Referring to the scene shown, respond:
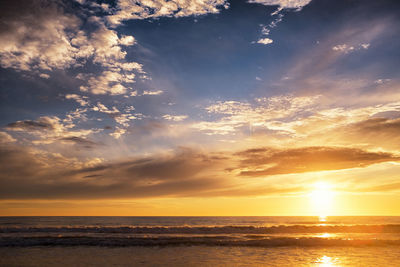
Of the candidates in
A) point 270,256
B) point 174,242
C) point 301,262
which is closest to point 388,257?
point 301,262

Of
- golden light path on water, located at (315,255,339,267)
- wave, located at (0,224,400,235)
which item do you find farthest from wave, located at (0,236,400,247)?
wave, located at (0,224,400,235)

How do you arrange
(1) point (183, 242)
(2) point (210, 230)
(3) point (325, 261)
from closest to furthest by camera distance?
(3) point (325, 261) → (1) point (183, 242) → (2) point (210, 230)

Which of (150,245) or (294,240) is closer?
(150,245)

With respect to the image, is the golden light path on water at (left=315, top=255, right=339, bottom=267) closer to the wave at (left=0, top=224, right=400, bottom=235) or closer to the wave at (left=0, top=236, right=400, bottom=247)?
the wave at (left=0, top=236, right=400, bottom=247)

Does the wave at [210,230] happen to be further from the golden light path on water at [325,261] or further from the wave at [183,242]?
the golden light path on water at [325,261]

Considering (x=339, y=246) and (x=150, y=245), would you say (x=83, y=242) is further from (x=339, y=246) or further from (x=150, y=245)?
(x=339, y=246)

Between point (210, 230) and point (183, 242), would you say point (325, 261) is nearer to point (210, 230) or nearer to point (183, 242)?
point (183, 242)

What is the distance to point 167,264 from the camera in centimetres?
1435

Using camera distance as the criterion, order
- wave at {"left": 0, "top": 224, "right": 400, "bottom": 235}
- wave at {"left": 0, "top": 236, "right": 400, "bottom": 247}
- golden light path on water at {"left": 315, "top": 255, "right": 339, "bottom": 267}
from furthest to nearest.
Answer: wave at {"left": 0, "top": 224, "right": 400, "bottom": 235} < wave at {"left": 0, "top": 236, "right": 400, "bottom": 247} < golden light path on water at {"left": 315, "top": 255, "right": 339, "bottom": 267}

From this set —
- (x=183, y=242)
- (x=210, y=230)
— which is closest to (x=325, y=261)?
(x=183, y=242)

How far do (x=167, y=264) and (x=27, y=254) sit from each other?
9.96 m

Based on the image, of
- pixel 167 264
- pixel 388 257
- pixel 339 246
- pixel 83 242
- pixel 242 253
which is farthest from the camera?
pixel 83 242

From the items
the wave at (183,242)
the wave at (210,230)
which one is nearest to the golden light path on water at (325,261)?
the wave at (183,242)

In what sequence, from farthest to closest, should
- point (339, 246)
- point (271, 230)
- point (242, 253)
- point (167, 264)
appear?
point (271, 230), point (339, 246), point (242, 253), point (167, 264)
